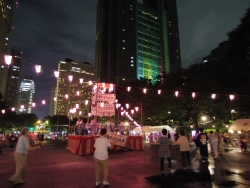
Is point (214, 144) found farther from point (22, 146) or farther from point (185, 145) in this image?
point (22, 146)

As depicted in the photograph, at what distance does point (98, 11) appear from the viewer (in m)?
116

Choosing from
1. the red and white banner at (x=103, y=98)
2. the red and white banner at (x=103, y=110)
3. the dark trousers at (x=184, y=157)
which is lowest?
the dark trousers at (x=184, y=157)

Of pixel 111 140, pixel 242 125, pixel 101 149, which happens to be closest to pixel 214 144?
pixel 111 140

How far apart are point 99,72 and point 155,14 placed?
196ft

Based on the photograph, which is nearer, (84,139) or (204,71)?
(84,139)

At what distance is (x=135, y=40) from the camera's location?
110875 mm

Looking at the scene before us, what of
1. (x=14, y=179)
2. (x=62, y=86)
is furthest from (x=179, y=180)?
(x=62, y=86)

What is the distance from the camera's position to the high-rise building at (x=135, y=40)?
103 meters

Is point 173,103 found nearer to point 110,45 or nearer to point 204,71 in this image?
point 204,71

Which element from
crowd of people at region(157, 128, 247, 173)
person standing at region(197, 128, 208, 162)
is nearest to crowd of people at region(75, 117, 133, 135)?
crowd of people at region(157, 128, 247, 173)

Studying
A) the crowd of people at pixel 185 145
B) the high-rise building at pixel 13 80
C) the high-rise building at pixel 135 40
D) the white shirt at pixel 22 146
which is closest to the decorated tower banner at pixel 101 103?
the crowd of people at pixel 185 145

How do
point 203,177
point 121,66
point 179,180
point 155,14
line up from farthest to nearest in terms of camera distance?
point 155,14, point 121,66, point 203,177, point 179,180

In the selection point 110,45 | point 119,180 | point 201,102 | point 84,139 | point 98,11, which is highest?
point 98,11

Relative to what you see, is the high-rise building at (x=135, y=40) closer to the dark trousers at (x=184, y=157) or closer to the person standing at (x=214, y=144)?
the person standing at (x=214, y=144)
